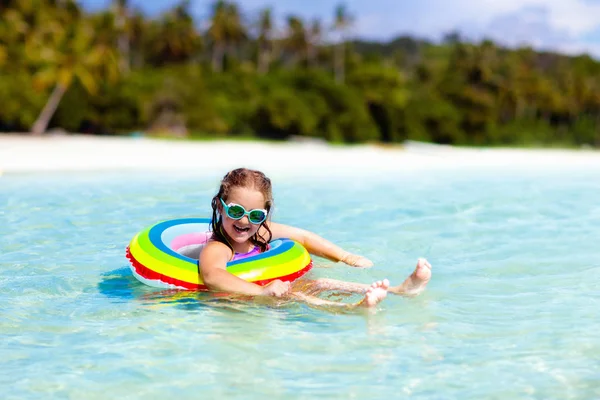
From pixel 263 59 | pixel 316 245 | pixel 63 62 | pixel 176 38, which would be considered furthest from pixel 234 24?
pixel 316 245

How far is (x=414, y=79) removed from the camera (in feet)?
206

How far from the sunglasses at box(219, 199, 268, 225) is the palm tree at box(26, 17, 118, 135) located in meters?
28.7

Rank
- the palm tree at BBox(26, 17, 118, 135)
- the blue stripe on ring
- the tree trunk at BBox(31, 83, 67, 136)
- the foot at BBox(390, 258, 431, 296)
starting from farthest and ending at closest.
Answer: the palm tree at BBox(26, 17, 118, 135), the tree trunk at BBox(31, 83, 67, 136), the blue stripe on ring, the foot at BBox(390, 258, 431, 296)

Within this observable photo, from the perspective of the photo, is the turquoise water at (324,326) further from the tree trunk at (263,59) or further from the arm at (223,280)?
the tree trunk at (263,59)

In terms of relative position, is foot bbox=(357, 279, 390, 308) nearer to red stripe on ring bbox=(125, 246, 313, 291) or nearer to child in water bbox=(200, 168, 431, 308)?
child in water bbox=(200, 168, 431, 308)

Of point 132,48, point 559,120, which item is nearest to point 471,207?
point 132,48

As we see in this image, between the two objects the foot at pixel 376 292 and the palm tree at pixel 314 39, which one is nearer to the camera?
the foot at pixel 376 292

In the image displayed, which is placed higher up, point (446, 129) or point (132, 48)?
point (132, 48)

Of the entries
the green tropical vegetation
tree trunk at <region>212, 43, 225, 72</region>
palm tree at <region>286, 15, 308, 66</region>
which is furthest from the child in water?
palm tree at <region>286, 15, 308, 66</region>

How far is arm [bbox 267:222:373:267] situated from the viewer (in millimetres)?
4813

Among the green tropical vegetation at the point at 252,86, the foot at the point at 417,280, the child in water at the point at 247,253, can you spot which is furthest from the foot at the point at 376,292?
the green tropical vegetation at the point at 252,86

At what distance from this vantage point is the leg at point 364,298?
147 inches

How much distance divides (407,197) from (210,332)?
23.1ft

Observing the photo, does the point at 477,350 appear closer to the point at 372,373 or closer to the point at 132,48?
the point at 372,373
